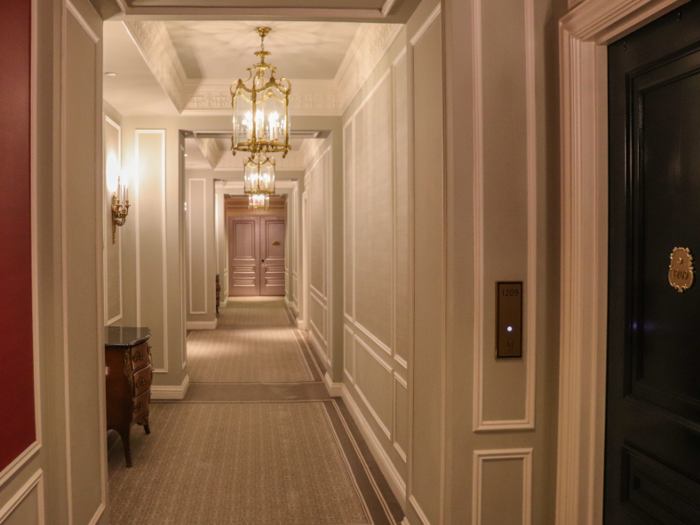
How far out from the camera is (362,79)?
4.58 m

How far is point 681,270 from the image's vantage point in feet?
5.36

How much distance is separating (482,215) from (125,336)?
9.76ft

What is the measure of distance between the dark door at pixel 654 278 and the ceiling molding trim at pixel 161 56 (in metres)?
2.70

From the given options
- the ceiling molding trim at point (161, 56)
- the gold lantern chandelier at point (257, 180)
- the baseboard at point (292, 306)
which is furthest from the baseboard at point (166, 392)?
the baseboard at point (292, 306)

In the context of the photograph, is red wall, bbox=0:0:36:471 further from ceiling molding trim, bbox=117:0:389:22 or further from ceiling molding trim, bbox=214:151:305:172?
ceiling molding trim, bbox=214:151:305:172

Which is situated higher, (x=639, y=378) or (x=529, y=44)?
(x=529, y=44)

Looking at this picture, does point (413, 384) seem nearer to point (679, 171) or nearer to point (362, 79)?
point (679, 171)

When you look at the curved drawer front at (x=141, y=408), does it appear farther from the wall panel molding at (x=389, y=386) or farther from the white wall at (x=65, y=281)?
the wall panel molding at (x=389, y=386)

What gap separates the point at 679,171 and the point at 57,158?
209 centimetres

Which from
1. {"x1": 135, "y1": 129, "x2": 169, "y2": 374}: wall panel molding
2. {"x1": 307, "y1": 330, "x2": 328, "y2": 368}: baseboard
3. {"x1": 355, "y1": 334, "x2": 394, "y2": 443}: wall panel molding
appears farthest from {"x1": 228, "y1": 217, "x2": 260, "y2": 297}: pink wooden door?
{"x1": 355, "y1": 334, "x2": 394, "y2": 443}: wall panel molding

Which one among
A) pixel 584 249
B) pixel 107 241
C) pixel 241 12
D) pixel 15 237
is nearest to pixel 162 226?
pixel 107 241

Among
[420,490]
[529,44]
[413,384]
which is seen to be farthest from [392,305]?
[529,44]


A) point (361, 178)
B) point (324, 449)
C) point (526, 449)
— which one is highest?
point (361, 178)

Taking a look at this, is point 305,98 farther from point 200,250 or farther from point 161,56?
point 200,250
